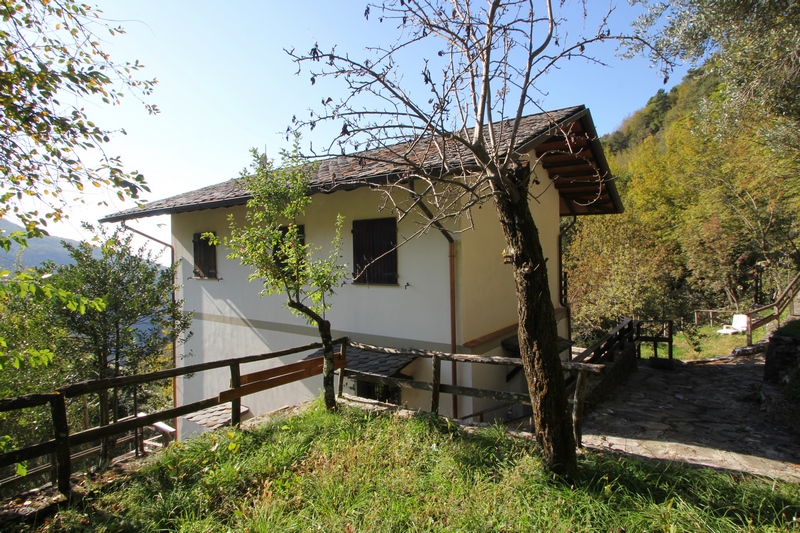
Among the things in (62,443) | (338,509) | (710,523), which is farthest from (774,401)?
(62,443)

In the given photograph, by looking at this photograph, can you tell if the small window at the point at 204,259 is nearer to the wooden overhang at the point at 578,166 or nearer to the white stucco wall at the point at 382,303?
the white stucco wall at the point at 382,303

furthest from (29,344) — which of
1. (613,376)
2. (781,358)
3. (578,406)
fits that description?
(781,358)

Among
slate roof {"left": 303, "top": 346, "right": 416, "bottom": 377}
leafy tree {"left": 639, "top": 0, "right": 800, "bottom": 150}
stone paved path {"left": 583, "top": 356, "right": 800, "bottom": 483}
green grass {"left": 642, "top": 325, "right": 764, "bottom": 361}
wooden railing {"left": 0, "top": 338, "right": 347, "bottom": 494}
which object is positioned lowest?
green grass {"left": 642, "top": 325, "right": 764, "bottom": 361}

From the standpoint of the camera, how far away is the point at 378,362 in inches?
252

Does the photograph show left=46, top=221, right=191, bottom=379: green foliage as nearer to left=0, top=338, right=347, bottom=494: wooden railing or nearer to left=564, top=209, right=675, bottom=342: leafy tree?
left=0, top=338, right=347, bottom=494: wooden railing

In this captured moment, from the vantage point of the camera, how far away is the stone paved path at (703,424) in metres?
4.52

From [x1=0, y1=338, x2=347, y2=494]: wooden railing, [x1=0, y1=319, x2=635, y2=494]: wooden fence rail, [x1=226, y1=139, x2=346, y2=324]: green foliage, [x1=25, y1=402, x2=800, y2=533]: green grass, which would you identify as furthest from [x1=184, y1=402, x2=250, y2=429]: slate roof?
[x1=226, y1=139, x2=346, y2=324]: green foliage

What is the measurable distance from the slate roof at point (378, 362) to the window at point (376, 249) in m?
1.24

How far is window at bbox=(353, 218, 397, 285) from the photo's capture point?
7082 mm

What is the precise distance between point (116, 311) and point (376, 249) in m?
4.74

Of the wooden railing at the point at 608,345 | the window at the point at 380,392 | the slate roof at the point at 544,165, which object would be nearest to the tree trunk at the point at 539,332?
the slate roof at the point at 544,165

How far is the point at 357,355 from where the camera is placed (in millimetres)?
6965

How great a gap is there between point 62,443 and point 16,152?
2.31 m

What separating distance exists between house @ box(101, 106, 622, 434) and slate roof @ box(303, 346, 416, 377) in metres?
0.06
